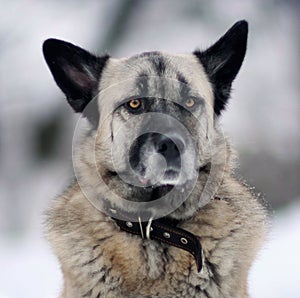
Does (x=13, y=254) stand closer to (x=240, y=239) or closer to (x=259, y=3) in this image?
(x=240, y=239)

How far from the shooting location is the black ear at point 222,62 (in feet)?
15.4

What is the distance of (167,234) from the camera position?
421cm

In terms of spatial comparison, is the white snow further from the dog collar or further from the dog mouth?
the dog mouth

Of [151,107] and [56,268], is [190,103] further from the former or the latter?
[56,268]

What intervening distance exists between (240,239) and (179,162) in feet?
2.21

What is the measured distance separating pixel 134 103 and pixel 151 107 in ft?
0.40


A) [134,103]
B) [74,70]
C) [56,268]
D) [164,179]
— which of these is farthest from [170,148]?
[56,268]

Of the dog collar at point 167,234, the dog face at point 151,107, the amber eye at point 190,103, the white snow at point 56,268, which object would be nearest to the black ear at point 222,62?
the dog face at point 151,107

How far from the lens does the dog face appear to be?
13.6 feet

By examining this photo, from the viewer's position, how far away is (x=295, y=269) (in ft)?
25.1

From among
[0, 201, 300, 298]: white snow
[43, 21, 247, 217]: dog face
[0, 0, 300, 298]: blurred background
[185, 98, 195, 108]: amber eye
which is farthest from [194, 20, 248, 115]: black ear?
[0, 0, 300, 298]: blurred background

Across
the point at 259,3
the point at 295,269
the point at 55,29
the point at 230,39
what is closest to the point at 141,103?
the point at 230,39

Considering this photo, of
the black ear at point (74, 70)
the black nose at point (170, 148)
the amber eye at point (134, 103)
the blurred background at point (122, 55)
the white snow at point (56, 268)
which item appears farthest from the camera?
the blurred background at point (122, 55)

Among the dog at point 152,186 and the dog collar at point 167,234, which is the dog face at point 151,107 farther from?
the dog collar at point 167,234
